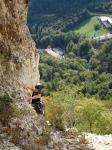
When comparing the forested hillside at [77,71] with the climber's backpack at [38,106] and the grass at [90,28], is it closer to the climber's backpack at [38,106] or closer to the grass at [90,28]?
the grass at [90,28]

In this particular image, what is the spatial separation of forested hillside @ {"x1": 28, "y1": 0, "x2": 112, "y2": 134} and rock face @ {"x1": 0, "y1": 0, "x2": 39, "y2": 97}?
3.74 metres

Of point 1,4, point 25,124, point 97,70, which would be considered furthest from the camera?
point 97,70

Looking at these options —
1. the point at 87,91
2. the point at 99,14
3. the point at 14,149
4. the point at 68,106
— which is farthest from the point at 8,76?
the point at 99,14

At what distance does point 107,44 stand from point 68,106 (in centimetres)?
10034

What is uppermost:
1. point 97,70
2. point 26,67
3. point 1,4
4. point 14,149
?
point 1,4

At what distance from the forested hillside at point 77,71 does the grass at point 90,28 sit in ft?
1.50

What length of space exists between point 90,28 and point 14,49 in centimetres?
14709

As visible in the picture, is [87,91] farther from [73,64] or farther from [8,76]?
[8,76]

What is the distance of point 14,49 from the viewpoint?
20219mm

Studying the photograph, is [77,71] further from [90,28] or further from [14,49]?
[14,49]

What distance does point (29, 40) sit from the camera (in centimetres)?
2342

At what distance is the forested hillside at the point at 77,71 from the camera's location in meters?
39.2

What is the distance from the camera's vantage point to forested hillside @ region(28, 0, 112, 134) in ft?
129

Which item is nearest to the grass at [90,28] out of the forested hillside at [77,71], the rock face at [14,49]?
the forested hillside at [77,71]
